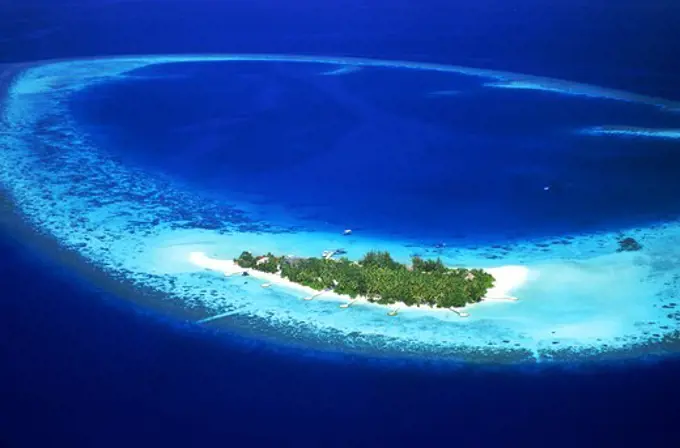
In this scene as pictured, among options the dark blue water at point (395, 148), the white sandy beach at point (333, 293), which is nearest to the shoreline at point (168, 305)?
the white sandy beach at point (333, 293)

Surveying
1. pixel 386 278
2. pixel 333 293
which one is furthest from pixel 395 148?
pixel 333 293

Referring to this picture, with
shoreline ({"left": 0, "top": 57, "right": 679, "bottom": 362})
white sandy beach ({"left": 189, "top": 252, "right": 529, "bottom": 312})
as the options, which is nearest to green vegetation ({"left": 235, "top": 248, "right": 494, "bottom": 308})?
white sandy beach ({"left": 189, "top": 252, "right": 529, "bottom": 312})

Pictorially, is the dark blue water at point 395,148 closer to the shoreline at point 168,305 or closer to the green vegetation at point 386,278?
the green vegetation at point 386,278

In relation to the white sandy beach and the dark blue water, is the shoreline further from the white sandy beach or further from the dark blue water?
the dark blue water

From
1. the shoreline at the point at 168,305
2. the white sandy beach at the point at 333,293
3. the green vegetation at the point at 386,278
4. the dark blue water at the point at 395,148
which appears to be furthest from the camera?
the dark blue water at the point at 395,148

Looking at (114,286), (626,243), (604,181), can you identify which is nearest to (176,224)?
(114,286)

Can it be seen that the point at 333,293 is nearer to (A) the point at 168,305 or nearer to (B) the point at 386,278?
(B) the point at 386,278
